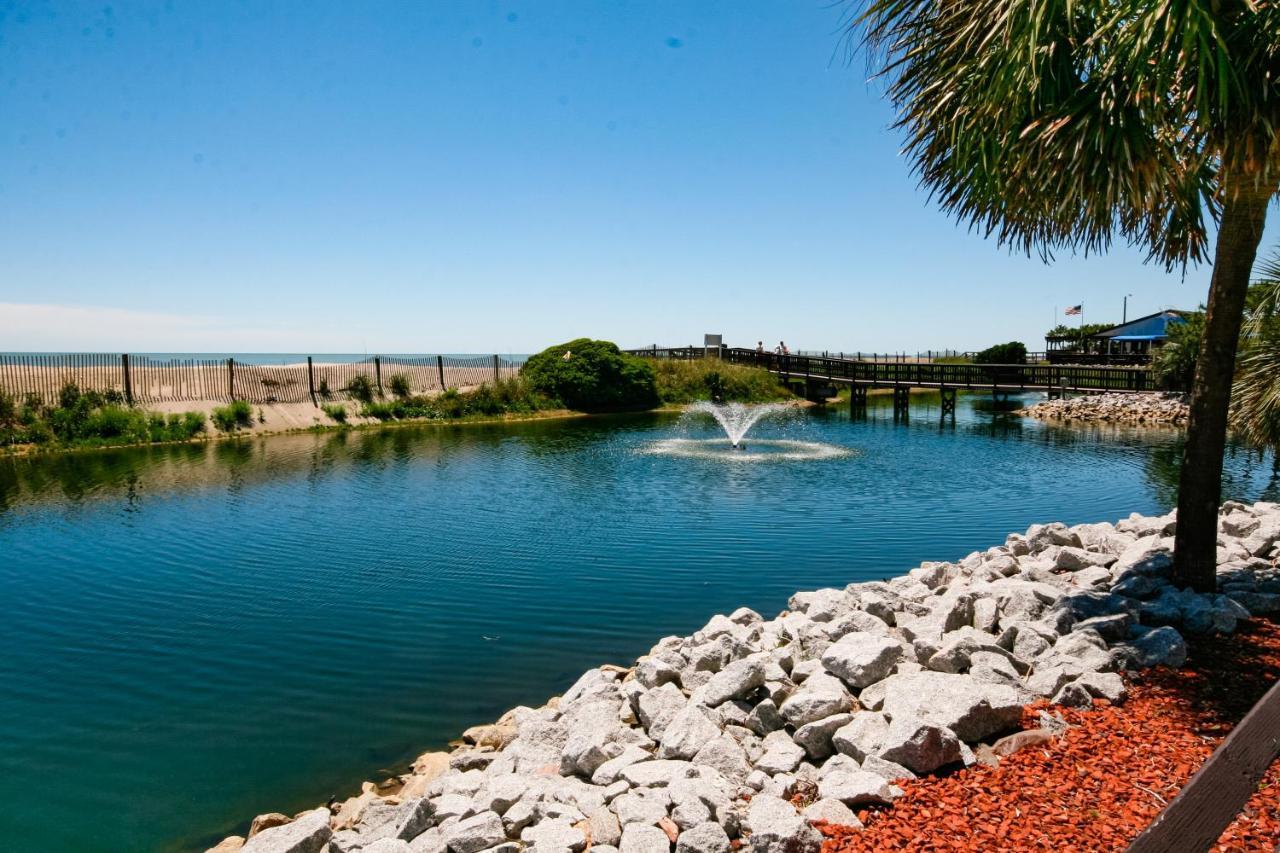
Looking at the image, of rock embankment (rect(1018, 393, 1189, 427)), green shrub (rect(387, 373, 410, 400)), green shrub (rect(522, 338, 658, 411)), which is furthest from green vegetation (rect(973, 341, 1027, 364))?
green shrub (rect(387, 373, 410, 400))

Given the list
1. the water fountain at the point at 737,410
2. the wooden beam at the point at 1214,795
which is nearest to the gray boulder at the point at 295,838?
the wooden beam at the point at 1214,795

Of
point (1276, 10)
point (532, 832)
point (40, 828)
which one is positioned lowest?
point (40, 828)

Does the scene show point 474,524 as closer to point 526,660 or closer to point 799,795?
point 526,660

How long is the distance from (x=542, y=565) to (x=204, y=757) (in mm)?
6842

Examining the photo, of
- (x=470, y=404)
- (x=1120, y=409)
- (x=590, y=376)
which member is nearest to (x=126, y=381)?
(x=470, y=404)

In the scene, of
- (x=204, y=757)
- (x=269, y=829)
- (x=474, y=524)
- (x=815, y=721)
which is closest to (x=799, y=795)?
(x=815, y=721)

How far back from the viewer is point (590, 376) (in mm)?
49219

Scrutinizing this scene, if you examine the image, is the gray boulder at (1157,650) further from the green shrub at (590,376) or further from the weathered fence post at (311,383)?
the green shrub at (590,376)

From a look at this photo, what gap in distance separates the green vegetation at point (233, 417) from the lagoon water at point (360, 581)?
9028mm

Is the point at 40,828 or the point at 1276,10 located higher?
the point at 1276,10

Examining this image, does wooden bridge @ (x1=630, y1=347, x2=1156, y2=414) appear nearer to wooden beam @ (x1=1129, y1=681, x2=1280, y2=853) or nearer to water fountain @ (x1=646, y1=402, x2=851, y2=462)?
water fountain @ (x1=646, y1=402, x2=851, y2=462)

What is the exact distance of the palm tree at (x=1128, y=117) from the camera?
5.91 metres

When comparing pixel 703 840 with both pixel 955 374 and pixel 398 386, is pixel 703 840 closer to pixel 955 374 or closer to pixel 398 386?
pixel 398 386

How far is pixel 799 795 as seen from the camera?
5309 millimetres
